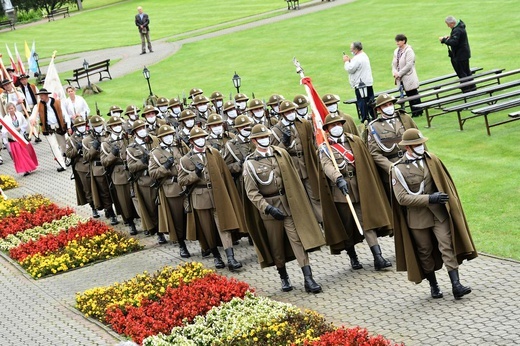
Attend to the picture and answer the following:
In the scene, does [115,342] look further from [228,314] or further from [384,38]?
[384,38]

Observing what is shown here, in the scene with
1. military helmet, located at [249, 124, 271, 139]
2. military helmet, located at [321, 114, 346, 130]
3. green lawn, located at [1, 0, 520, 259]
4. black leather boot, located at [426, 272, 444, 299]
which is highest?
military helmet, located at [249, 124, 271, 139]

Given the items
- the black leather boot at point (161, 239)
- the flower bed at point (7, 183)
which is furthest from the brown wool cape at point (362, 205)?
the flower bed at point (7, 183)

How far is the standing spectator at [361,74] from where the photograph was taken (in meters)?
24.3

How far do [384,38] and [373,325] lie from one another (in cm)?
2520

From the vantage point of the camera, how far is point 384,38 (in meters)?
36.8

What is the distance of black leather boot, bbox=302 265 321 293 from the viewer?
14508mm

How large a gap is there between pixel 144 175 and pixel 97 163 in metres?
2.44

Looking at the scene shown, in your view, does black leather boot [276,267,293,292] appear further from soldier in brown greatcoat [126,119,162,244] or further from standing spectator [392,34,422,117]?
standing spectator [392,34,422,117]

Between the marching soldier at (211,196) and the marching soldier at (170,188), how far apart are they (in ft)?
2.74

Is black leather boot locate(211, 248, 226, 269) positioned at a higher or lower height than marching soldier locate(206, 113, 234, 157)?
lower

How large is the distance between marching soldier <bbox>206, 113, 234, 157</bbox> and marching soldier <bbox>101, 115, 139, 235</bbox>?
3.01 meters

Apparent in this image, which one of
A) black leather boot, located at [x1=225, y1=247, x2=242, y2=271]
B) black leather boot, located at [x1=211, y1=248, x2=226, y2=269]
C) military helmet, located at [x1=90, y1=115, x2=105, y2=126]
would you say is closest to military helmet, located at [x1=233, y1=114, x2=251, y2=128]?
black leather boot, located at [x1=225, y1=247, x2=242, y2=271]

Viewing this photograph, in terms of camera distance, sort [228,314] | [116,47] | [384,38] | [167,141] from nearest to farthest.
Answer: [228,314] → [167,141] → [384,38] → [116,47]

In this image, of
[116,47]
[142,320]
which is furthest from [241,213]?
[116,47]
